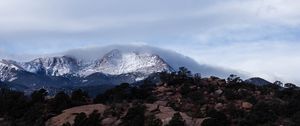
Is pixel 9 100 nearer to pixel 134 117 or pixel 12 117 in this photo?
pixel 12 117

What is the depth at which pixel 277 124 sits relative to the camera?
98.1m

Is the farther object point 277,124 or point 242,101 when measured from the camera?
point 242,101

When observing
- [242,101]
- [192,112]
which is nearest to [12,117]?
[192,112]

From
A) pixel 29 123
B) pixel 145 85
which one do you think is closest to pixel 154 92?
pixel 145 85

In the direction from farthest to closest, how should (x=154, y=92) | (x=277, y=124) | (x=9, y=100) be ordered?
(x=154, y=92) → (x=9, y=100) → (x=277, y=124)

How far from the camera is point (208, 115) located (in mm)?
99875

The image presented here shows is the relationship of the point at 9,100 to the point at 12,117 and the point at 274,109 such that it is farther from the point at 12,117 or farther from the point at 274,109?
the point at 274,109

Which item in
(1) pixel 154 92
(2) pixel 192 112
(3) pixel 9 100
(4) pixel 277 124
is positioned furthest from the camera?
(1) pixel 154 92

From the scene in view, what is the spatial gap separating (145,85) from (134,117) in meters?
26.9

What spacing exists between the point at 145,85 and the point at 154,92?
15.9 ft

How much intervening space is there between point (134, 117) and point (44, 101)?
24423 mm

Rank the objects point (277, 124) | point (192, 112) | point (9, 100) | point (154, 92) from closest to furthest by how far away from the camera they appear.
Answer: point (277, 124)
point (192, 112)
point (9, 100)
point (154, 92)

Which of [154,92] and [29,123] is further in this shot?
[154,92]

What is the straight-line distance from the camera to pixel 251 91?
121m
